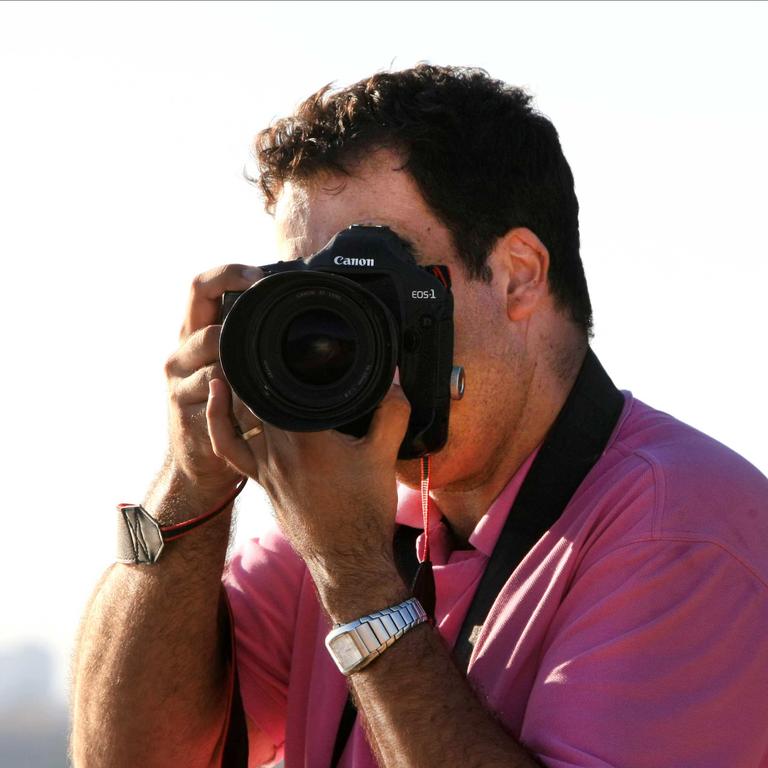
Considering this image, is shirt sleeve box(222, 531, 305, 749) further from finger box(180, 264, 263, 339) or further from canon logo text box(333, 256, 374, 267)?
canon logo text box(333, 256, 374, 267)

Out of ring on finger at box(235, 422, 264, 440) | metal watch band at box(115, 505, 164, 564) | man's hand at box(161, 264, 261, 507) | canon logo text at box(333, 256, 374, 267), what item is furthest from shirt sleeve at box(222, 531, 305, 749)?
canon logo text at box(333, 256, 374, 267)

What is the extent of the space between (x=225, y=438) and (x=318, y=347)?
215 millimetres

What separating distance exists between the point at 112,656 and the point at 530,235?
1.21 meters

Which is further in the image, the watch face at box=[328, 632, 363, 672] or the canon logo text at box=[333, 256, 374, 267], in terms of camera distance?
the canon logo text at box=[333, 256, 374, 267]

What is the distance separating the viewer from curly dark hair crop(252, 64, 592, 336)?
2.36 meters

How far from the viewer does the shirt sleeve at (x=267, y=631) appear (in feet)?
8.48

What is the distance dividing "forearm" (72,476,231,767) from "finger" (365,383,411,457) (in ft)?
2.03

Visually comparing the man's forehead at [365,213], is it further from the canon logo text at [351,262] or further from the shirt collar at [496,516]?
the shirt collar at [496,516]

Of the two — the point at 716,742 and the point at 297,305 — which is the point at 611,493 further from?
the point at 297,305

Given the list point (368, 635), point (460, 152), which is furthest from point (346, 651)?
point (460, 152)

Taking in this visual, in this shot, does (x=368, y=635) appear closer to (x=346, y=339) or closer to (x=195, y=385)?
(x=346, y=339)

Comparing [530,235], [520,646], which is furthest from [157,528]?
[530,235]

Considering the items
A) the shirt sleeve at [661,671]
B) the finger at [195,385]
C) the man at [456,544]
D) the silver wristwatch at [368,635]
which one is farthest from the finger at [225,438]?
the shirt sleeve at [661,671]

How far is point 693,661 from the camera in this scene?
174cm
